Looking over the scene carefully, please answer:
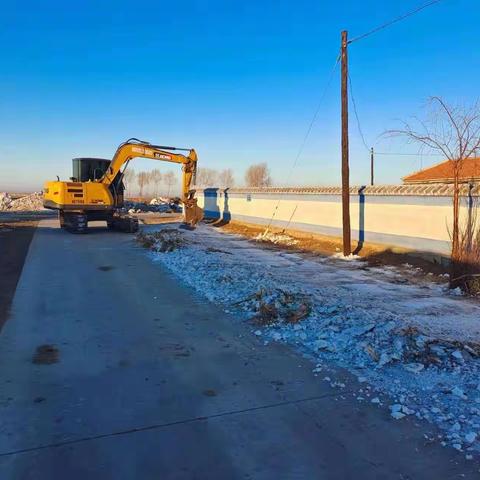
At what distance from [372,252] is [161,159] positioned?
12.0m

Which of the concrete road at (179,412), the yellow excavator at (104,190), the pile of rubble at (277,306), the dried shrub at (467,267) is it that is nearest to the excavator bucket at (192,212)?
the yellow excavator at (104,190)

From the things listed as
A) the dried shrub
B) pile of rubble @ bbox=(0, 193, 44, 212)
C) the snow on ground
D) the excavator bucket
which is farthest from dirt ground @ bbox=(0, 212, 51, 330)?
pile of rubble @ bbox=(0, 193, 44, 212)

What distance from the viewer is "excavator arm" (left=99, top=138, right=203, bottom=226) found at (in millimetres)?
24359

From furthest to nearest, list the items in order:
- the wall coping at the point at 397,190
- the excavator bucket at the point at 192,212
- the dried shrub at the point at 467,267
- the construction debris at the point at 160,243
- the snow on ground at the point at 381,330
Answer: the excavator bucket at the point at 192,212
the construction debris at the point at 160,243
the wall coping at the point at 397,190
the dried shrub at the point at 467,267
the snow on ground at the point at 381,330

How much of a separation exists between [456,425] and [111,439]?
2943 mm

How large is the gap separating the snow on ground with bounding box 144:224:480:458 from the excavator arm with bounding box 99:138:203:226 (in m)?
12.1

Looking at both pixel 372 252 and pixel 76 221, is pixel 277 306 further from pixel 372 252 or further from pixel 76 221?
pixel 76 221

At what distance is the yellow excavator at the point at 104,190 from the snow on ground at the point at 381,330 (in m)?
11.6

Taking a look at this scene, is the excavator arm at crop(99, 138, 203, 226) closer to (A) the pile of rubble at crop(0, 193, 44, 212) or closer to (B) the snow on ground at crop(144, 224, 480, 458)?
(B) the snow on ground at crop(144, 224, 480, 458)

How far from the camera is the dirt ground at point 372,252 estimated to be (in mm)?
15641

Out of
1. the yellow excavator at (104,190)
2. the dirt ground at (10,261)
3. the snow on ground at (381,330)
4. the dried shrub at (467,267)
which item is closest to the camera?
the snow on ground at (381,330)

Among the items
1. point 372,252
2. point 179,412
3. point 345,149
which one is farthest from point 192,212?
point 179,412

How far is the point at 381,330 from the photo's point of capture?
682cm

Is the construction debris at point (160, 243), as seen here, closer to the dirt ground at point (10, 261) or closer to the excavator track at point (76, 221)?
the dirt ground at point (10, 261)
